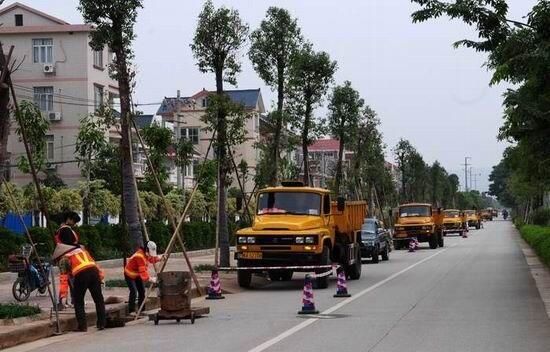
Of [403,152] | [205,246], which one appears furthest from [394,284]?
[403,152]

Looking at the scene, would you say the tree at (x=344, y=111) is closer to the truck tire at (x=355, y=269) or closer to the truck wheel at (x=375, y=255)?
the truck wheel at (x=375, y=255)

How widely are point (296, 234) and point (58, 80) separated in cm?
3779

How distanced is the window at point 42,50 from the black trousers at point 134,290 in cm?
4189

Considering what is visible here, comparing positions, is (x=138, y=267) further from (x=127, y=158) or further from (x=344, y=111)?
(x=344, y=111)

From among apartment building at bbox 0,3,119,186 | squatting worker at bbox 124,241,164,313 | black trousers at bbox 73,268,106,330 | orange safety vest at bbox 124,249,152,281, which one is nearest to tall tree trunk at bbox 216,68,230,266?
squatting worker at bbox 124,241,164,313

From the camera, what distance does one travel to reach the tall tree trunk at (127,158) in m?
18.9

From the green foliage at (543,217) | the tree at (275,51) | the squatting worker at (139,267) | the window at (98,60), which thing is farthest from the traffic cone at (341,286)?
the window at (98,60)

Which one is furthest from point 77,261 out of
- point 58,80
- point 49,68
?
point 58,80

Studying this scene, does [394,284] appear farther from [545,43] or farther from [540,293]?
[545,43]

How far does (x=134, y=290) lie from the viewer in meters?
14.8

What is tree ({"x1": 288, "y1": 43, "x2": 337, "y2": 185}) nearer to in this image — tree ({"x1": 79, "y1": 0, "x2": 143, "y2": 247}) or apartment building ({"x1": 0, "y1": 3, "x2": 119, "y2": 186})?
tree ({"x1": 79, "y1": 0, "x2": 143, "y2": 247})

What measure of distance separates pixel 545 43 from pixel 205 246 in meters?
30.7

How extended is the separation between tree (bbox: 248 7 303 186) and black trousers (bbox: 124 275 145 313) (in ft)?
49.9

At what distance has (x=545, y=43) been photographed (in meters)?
14.1
